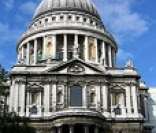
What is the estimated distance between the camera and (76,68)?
5741cm

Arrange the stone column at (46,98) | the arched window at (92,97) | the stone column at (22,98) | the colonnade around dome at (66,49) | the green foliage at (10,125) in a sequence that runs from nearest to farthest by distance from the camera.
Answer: the green foliage at (10,125) → the stone column at (22,98) → the stone column at (46,98) → the arched window at (92,97) → the colonnade around dome at (66,49)

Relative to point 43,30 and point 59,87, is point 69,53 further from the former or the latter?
point 59,87

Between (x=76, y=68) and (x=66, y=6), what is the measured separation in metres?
19.7

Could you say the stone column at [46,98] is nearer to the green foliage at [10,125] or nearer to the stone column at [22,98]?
the stone column at [22,98]

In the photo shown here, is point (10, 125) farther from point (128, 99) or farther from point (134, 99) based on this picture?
point (134, 99)

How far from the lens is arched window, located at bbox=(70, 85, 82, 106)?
55.4m

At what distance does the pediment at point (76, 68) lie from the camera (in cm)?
5694

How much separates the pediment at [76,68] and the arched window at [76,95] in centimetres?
191

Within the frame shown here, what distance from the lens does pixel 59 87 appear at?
5597cm

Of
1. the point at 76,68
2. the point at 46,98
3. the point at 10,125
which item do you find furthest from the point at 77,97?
the point at 10,125

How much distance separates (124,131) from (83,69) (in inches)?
353

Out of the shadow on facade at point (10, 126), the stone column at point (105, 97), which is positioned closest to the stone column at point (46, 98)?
the stone column at point (105, 97)

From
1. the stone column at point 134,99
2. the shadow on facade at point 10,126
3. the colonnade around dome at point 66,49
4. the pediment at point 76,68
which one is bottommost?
the shadow on facade at point 10,126

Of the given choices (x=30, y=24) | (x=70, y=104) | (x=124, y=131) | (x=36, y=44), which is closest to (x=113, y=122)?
(x=124, y=131)
